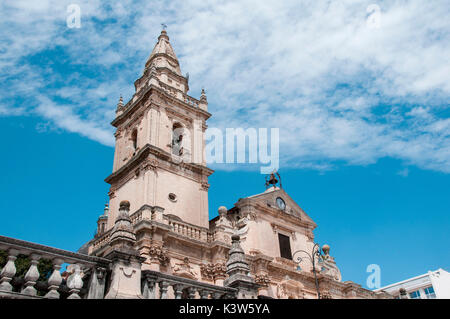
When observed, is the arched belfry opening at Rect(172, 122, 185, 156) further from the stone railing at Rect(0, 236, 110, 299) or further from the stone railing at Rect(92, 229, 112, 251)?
the stone railing at Rect(0, 236, 110, 299)

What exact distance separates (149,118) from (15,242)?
69.3 feet

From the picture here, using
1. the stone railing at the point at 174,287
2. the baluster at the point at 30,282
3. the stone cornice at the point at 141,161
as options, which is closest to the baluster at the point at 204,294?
the stone railing at the point at 174,287

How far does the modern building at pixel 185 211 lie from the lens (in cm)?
2283

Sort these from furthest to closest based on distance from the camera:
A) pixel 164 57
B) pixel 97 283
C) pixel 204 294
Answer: pixel 164 57, pixel 204 294, pixel 97 283

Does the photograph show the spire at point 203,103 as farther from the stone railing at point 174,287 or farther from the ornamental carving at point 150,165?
the stone railing at point 174,287

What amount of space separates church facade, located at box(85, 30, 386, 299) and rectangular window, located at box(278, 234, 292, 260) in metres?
0.08

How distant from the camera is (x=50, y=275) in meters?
7.36

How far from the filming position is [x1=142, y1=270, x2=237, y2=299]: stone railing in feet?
27.2

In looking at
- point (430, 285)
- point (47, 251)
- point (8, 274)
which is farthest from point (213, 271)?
point (430, 285)

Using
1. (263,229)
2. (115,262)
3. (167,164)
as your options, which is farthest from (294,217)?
(115,262)

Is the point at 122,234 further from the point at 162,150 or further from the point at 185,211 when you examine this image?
the point at 162,150

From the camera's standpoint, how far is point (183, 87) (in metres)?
32.3

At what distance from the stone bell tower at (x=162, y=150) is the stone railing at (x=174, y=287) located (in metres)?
14.2
